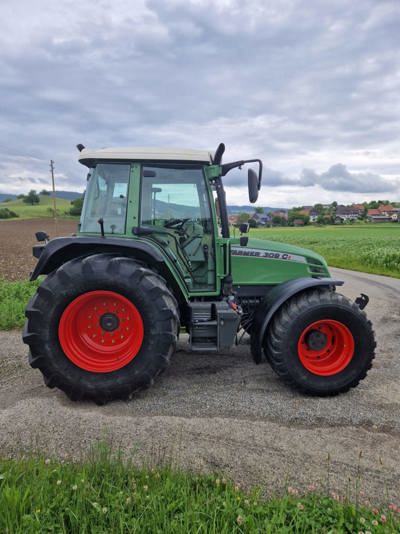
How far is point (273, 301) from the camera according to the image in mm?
3721

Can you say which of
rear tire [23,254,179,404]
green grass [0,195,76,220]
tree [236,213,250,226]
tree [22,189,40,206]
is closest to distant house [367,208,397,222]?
green grass [0,195,76,220]

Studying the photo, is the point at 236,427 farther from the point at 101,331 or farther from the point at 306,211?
the point at 306,211

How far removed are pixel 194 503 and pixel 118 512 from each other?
15.9 inches

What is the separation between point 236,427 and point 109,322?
145 centimetres

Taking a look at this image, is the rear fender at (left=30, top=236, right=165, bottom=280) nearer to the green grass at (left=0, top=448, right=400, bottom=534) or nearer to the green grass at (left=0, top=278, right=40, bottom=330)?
the green grass at (left=0, top=448, right=400, bottom=534)

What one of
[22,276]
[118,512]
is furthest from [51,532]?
[22,276]

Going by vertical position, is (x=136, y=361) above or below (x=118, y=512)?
above

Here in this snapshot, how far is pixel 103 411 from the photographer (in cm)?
324

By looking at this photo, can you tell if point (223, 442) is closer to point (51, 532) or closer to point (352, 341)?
point (51, 532)

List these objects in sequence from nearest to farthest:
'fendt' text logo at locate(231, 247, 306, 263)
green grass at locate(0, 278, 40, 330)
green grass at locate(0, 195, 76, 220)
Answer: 'fendt' text logo at locate(231, 247, 306, 263)
green grass at locate(0, 278, 40, 330)
green grass at locate(0, 195, 76, 220)

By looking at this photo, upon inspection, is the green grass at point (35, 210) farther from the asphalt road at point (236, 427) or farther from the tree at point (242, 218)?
the asphalt road at point (236, 427)

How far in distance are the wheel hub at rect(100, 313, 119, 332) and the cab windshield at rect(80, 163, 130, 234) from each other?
2.77 feet

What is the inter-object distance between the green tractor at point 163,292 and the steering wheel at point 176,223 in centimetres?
1

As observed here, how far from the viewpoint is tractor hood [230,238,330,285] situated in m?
4.12
